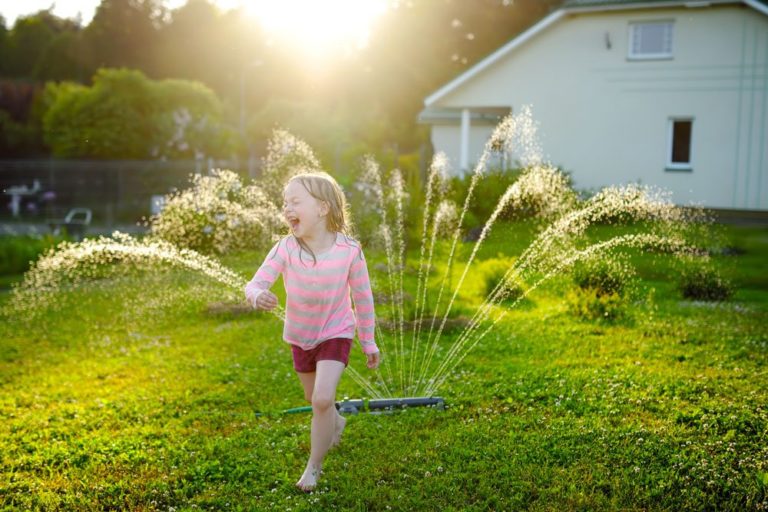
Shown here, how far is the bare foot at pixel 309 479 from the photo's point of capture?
14.9 feet

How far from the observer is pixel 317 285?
440 centimetres

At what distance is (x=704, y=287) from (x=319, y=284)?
26.2 feet

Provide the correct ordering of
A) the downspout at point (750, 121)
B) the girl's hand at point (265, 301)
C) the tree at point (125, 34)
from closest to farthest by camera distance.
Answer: the girl's hand at point (265, 301), the downspout at point (750, 121), the tree at point (125, 34)

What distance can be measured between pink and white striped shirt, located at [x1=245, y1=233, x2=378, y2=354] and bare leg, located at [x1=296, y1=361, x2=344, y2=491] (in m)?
0.18

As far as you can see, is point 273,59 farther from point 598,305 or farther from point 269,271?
point 269,271

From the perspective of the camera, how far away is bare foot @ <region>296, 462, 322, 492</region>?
454 cm

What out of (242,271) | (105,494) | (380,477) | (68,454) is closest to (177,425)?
(68,454)

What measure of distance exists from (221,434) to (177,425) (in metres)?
0.47

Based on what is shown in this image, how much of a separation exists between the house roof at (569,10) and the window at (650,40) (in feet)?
2.80

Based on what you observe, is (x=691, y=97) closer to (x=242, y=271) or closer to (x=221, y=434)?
(x=242, y=271)

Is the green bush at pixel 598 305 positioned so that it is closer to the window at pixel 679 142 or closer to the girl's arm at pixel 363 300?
the girl's arm at pixel 363 300

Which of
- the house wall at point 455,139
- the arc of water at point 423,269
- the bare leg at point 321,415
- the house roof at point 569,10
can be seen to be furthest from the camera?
the house wall at point 455,139

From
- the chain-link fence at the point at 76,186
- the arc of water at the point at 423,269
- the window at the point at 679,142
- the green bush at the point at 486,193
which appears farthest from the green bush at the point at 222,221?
the window at the point at 679,142

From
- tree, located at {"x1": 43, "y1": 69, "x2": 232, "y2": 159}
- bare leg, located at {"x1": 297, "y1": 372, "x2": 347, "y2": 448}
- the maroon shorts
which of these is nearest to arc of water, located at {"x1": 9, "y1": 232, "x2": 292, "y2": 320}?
bare leg, located at {"x1": 297, "y1": 372, "x2": 347, "y2": 448}
